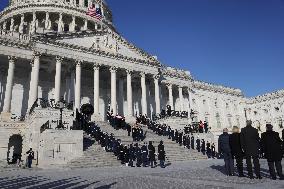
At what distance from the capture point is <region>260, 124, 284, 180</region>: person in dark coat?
1004 cm

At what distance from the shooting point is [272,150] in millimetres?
10141

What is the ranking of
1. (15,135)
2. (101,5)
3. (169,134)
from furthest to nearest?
(101,5), (15,135), (169,134)

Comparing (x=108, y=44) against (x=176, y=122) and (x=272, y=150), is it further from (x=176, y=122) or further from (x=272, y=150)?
(x=272, y=150)

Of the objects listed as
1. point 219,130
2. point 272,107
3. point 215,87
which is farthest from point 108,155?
point 272,107

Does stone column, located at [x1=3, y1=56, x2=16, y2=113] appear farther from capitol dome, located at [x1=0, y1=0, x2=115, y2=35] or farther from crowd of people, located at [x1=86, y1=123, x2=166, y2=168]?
capitol dome, located at [x1=0, y1=0, x2=115, y2=35]

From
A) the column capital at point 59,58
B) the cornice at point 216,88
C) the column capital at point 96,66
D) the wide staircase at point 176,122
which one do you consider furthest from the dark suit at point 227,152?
the cornice at point 216,88

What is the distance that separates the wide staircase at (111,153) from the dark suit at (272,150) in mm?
11843

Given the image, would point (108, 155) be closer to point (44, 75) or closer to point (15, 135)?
point (15, 135)

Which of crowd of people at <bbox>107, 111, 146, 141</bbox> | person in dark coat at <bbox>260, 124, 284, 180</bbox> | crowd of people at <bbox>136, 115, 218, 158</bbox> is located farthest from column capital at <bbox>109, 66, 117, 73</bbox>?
person in dark coat at <bbox>260, 124, 284, 180</bbox>

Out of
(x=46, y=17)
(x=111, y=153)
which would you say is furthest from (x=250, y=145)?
(x=46, y=17)

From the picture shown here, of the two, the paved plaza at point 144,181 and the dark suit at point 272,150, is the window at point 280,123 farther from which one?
the dark suit at point 272,150

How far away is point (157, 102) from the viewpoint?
45.4m

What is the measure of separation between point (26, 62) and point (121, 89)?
1422cm

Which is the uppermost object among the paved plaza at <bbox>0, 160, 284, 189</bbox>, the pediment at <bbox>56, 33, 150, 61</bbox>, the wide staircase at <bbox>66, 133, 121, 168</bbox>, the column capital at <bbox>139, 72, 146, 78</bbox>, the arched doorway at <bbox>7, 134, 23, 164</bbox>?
the pediment at <bbox>56, 33, 150, 61</bbox>
